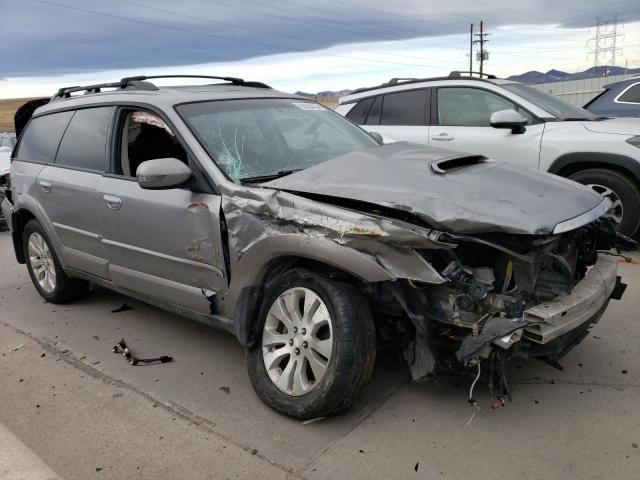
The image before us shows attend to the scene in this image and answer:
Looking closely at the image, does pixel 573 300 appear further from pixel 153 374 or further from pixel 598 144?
pixel 598 144

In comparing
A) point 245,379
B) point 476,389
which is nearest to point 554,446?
point 476,389

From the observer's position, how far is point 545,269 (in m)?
2.99

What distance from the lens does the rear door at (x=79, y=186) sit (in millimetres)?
4316

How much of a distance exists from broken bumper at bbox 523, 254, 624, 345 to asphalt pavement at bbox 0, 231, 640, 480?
51 cm

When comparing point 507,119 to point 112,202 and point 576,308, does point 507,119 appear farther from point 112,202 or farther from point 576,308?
point 112,202

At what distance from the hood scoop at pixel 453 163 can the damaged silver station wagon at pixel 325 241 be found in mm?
14

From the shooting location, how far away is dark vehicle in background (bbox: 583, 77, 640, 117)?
7.74 m

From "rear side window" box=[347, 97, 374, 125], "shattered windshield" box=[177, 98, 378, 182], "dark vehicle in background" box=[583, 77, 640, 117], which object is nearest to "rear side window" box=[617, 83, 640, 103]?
"dark vehicle in background" box=[583, 77, 640, 117]

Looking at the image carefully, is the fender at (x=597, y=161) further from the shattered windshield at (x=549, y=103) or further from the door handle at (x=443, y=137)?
the door handle at (x=443, y=137)

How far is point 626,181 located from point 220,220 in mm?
4374

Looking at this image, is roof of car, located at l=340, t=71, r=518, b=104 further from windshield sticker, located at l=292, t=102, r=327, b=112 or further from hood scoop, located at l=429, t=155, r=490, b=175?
hood scoop, located at l=429, t=155, r=490, b=175

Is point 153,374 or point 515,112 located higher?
point 515,112

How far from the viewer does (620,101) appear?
7.93m

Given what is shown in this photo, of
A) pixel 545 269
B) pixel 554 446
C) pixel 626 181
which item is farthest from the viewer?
pixel 626 181
